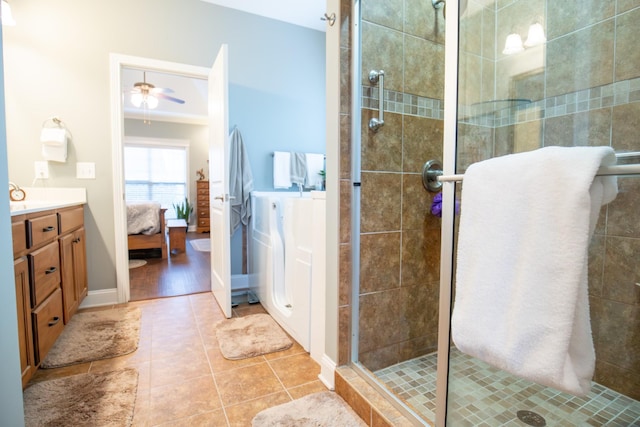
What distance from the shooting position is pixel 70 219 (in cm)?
208

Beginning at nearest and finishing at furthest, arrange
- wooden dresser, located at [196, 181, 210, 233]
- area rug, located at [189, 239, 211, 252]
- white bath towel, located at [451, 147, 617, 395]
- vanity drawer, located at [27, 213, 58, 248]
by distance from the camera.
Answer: white bath towel, located at [451, 147, 617, 395]
vanity drawer, located at [27, 213, 58, 248]
area rug, located at [189, 239, 211, 252]
wooden dresser, located at [196, 181, 210, 233]

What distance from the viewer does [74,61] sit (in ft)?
7.88

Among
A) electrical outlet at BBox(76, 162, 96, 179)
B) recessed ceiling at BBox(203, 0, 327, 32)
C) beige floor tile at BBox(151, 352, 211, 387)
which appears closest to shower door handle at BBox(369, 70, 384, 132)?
beige floor tile at BBox(151, 352, 211, 387)

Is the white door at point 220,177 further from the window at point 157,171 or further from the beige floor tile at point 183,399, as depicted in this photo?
the window at point 157,171

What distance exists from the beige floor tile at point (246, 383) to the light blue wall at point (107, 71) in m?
1.60

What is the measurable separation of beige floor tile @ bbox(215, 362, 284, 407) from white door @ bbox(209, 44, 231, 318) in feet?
2.36

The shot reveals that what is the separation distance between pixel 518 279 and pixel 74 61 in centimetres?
312

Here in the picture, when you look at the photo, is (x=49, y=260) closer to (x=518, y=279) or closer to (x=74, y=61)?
(x=74, y=61)

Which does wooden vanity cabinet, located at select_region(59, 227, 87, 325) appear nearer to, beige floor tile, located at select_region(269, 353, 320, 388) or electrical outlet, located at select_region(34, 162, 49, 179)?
electrical outlet, located at select_region(34, 162, 49, 179)

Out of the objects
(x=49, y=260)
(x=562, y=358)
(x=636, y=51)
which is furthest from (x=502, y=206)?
(x=49, y=260)

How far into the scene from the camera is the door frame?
2.49m

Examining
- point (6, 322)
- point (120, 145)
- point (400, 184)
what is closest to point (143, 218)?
point (120, 145)

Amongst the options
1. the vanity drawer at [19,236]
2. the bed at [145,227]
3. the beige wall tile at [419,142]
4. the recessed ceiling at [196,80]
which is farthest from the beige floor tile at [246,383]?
the bed at [145,227]

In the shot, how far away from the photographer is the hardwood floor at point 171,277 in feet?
9.54
